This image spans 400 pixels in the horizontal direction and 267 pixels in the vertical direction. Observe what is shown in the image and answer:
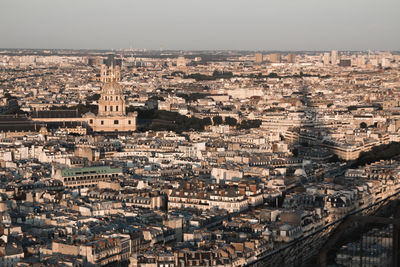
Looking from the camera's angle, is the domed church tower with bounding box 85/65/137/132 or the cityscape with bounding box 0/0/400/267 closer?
the cityscape with bounding box 0/0/400/267

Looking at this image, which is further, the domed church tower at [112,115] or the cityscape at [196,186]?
the domed church tower at [112,115]

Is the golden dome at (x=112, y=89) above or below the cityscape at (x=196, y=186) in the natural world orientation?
above

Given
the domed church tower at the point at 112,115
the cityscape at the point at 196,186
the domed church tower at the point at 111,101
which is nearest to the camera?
the cityscape at the point at 196,186

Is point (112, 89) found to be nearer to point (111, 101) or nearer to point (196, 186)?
point (111, 101)

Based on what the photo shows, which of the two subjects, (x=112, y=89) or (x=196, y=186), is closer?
(x=196, y=186)

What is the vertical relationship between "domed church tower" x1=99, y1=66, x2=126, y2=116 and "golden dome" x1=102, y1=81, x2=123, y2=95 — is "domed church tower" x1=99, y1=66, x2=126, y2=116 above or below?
below

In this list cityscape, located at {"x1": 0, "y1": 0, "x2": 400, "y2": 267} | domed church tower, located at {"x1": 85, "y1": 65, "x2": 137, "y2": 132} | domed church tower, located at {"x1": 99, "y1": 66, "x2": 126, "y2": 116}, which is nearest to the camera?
cityscape, located at {"x1": 0, "y1": 0, "x2": 400, "y2": 267}

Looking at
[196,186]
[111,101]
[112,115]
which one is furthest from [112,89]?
[196,186]

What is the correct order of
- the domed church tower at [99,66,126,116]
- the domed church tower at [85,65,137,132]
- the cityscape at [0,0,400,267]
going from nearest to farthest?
the cityscape at [0,0,400,267], the domed church tower at [85,65,137,132], the domed church tower at [99,66,126,116]

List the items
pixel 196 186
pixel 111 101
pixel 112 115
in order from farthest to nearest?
pixel 111 101, pixel 112 115, pixel 196 186
